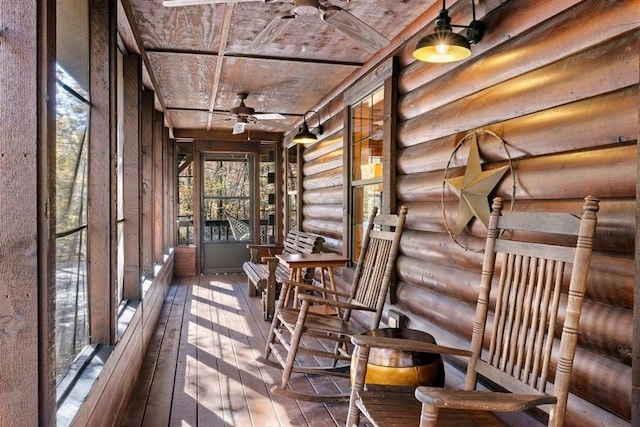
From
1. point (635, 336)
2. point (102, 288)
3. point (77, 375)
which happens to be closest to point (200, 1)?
point (102, 288)

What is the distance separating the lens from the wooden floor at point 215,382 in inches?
104

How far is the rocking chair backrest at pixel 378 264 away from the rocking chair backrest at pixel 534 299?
1050 mm

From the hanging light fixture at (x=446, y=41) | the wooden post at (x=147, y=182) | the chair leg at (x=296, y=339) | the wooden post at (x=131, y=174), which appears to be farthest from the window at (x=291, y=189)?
the hanging light fixture at (x=446, y=41)

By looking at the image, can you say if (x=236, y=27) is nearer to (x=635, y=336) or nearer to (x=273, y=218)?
(x=635, y=336)

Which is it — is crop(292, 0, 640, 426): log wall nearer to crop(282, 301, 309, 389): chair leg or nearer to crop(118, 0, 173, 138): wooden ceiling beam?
crop(282, 301, 309, 389): chair leg

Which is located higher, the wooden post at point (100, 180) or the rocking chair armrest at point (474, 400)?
the wooden post at point (100, 180)

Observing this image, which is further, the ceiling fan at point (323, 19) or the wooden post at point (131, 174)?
the wooden post at point (131, 174)

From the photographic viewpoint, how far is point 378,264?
10.5ft

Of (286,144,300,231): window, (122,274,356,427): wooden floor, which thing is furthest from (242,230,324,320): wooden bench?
(286,144,300,231): window

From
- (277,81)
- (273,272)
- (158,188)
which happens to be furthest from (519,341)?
(158,188)

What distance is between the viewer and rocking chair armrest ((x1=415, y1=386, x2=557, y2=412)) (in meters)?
1.31

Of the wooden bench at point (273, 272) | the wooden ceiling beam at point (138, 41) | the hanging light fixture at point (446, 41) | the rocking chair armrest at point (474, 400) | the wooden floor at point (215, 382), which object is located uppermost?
the wooden ceiling beam at point (138, 41)

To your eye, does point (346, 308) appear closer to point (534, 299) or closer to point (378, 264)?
point (378, 264)

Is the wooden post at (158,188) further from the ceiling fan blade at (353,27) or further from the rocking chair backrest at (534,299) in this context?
the rocking chair backrest at (534,299)
